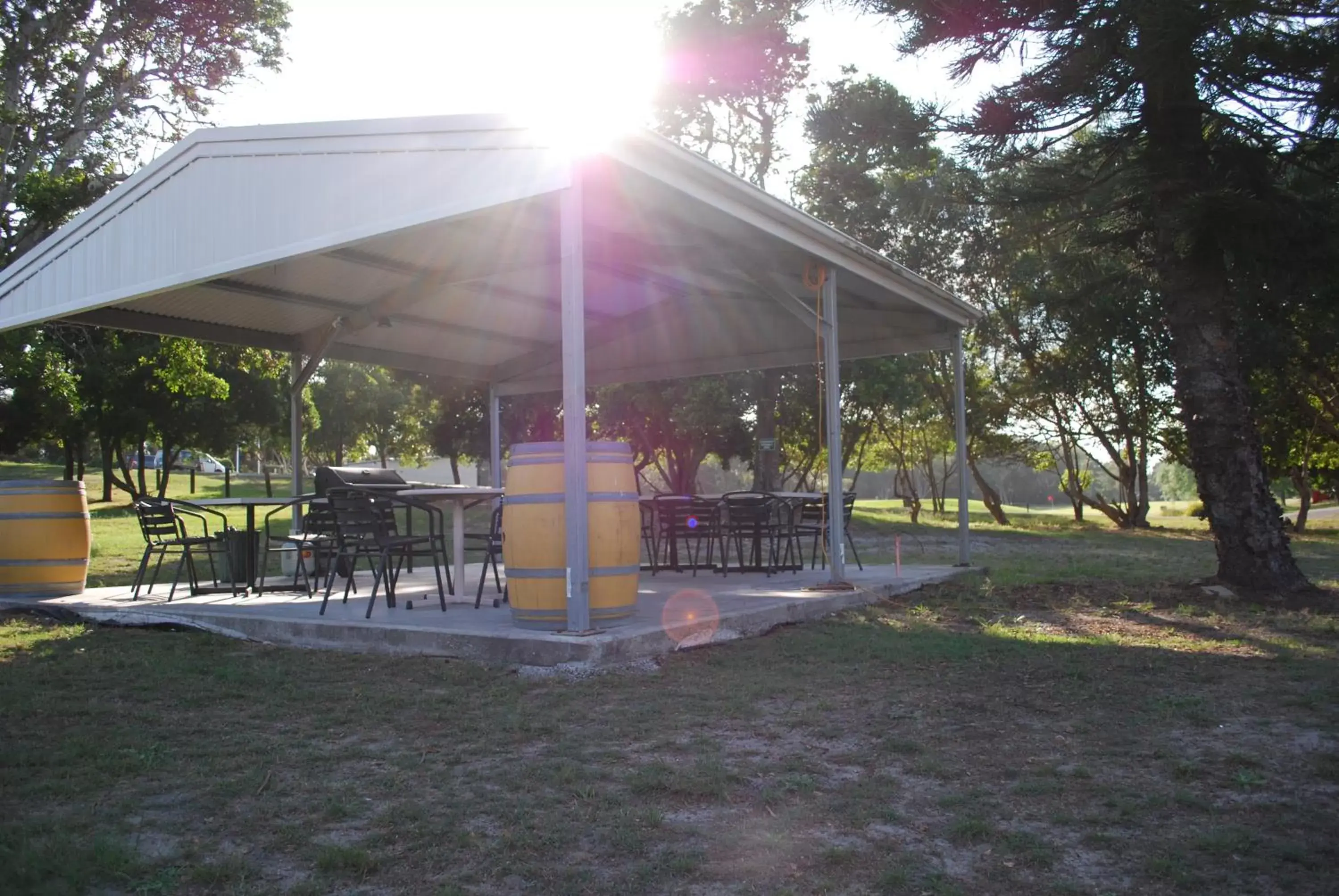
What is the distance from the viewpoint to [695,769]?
345 cm

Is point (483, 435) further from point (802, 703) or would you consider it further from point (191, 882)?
point (191, 882)

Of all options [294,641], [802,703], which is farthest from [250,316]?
[802,703]

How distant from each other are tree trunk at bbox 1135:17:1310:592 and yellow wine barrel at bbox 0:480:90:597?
8736 millimetres

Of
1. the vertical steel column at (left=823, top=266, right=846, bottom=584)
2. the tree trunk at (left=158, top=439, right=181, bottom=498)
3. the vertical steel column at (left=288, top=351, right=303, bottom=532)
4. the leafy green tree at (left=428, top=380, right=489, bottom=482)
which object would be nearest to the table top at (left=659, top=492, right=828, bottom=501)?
the vertical steel column at (left=823, top=266, right=846, bottom=584)

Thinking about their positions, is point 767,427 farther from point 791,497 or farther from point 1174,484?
point 1174,484

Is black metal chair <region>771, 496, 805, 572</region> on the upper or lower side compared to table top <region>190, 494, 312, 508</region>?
lower

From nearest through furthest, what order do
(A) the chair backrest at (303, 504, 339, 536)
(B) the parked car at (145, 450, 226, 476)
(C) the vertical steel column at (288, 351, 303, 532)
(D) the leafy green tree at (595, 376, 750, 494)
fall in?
1. (A) the chair backrest at (303, 504, 339, 536)
2. (C) the vertical steel column at (288, 351, 303, 532)
3. (D) the leafy green tree at (595, 376, 750, 494)
4. (B) the parked car at (145, 450, 226, 476)

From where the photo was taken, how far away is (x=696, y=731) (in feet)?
13.2

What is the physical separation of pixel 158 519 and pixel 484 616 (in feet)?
9.31

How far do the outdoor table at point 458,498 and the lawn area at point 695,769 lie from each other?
47.2 inches

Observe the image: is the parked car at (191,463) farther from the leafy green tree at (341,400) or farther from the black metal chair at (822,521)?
the black metal chair at (822,521)

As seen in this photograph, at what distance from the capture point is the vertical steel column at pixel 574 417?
522 centimetres

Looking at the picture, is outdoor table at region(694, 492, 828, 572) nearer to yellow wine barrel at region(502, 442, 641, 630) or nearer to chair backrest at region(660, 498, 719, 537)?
chair backrest at region(660, 498, 719, 537)

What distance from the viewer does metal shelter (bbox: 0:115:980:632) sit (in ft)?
18.6
